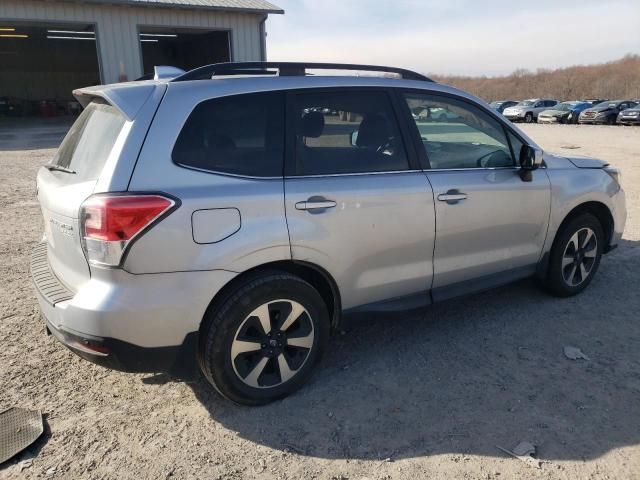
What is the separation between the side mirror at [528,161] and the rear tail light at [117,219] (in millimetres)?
2618

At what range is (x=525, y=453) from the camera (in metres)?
2.63

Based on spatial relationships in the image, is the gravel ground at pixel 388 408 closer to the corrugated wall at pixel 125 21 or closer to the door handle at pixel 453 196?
the door handle at pixel 453 196

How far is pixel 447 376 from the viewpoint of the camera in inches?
131

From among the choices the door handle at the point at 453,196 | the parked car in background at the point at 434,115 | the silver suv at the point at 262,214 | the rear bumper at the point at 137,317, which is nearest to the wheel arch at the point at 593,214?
the silver suv at the point at 262,214

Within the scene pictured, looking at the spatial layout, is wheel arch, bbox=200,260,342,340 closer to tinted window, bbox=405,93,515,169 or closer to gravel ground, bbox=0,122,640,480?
gravel ground, bbox=0,122,640,480

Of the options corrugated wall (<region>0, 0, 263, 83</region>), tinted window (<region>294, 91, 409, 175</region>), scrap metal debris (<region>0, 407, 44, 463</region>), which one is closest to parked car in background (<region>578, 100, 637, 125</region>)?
corrugated wall (<region>0, 0, 263, 83</region>)

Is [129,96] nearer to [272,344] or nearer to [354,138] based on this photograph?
[354,138]

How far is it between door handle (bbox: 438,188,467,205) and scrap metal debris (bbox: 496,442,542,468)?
1.53 metres

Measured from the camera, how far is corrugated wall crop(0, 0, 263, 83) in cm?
1842

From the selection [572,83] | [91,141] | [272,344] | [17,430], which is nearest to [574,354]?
[272,344]

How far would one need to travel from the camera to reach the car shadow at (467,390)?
2.74 m

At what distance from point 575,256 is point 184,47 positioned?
1316 inches

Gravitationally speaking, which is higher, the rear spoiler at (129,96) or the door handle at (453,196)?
the rear spoiler at (129,96)

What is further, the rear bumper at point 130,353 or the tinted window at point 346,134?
the tinted window at point 346,134
